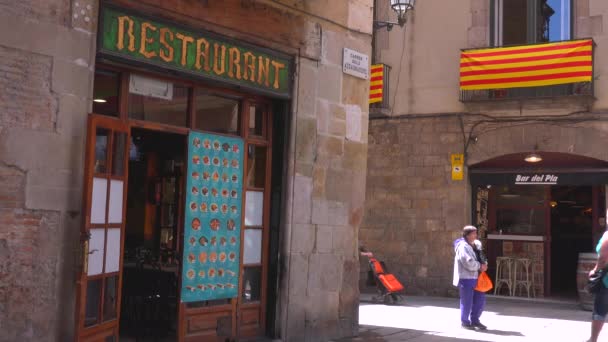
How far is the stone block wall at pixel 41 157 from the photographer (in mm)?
5723

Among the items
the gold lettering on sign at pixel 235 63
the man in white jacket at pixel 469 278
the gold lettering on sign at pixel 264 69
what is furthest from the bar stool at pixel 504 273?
the gold lettering on sign at pixel 235 63

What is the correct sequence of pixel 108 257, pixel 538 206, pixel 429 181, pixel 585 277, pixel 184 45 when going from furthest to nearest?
pixel 429 181 < pixel 538 206 < pixel 585 277 < pixel 184 45 < pixel 108 257

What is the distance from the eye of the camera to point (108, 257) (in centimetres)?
662

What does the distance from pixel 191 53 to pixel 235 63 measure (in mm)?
648

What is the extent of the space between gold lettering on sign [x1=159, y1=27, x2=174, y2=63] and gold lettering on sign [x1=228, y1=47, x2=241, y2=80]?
84 centimetres

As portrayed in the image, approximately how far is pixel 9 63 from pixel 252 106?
3.21 meters

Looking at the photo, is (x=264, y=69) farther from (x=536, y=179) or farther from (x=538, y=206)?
(x=538, y=206)

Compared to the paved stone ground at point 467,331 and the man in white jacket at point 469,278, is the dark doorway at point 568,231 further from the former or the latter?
the man in white jacket at point 469,278

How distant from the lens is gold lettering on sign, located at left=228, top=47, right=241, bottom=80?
7828 mm

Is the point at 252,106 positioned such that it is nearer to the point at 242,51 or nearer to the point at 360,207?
the point at 242,51

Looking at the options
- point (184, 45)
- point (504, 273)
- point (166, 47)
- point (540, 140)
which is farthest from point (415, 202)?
point (166, 47)

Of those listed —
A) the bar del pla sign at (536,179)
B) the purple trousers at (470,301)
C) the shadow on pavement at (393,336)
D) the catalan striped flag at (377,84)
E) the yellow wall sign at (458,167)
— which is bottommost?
the shadow on pavement at (393,336)

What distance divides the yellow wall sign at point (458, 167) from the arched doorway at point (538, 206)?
25cm

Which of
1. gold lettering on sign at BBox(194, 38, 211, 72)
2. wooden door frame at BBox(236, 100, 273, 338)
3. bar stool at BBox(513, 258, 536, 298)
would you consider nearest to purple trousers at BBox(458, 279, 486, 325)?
wooden door frame at BBox(236, 100, 273, 338)
